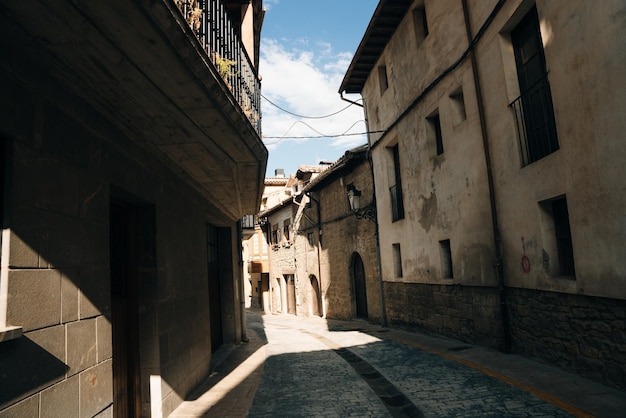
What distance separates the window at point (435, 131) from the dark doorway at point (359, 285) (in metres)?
6.83

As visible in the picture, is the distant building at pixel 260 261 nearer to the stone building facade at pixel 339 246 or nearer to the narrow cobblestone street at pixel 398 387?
the stone building facade at pixel 339 246

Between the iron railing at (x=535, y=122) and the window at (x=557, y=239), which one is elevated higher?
the iron railing at (x=535, y=122)

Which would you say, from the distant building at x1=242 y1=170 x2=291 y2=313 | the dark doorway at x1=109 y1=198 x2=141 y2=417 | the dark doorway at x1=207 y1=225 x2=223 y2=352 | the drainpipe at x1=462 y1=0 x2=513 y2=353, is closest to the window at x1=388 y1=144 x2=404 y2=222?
the drainpipe at x1=462 y1=0 x2=513 y2=353

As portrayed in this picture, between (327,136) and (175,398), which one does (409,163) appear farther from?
(175,398)

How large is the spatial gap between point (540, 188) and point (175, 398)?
562cm

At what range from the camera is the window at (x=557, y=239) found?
19.5 ft

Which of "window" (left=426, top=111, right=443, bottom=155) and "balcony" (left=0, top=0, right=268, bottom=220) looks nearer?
"balcony" (left=0, top=0, right=268, bottom=220)

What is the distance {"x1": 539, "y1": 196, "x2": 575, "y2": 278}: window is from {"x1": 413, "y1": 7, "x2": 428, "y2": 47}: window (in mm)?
5599

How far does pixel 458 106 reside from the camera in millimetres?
8664

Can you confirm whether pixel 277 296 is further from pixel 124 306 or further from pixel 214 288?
pixel 124 306

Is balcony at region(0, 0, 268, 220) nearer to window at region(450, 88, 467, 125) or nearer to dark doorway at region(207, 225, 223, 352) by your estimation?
dark doorway at region(207, 225, 223, 352)

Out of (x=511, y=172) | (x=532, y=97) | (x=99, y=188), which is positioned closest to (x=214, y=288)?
(x=99, y=188)

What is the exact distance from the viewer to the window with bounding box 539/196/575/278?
5.94 metres

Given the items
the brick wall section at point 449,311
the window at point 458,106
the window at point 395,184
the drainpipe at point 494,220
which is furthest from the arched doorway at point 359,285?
the drainpipe at point 494,220
